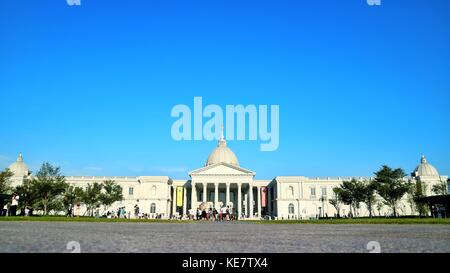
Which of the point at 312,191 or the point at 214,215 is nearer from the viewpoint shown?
the point at 214,215

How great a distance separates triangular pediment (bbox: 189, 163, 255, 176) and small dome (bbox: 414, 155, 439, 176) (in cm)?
4835

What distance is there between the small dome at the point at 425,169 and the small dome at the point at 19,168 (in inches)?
4145

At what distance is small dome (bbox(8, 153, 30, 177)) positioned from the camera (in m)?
101

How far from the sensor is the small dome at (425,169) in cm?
10417

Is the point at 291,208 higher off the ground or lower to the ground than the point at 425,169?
lower

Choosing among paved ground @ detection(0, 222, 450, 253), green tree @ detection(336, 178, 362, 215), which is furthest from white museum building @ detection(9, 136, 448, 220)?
paved ground @ detection(0, 222, 450, 253)

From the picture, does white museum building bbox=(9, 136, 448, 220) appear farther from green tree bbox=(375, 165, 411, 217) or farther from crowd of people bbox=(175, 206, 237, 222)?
green tree bbox=(375, 165, 411, 217)

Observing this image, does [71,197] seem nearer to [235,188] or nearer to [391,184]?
[235,188]

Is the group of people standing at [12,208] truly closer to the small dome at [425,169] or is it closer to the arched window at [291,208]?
the arched window at [291,208]

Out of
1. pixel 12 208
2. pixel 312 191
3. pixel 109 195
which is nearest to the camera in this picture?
pixel 12 208

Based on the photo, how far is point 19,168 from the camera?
103 meters

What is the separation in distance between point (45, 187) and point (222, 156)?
6121 cm

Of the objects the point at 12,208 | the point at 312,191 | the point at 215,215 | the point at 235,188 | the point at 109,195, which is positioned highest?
the point at 235,188

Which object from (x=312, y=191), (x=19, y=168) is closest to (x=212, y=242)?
(x=312, y=191)
